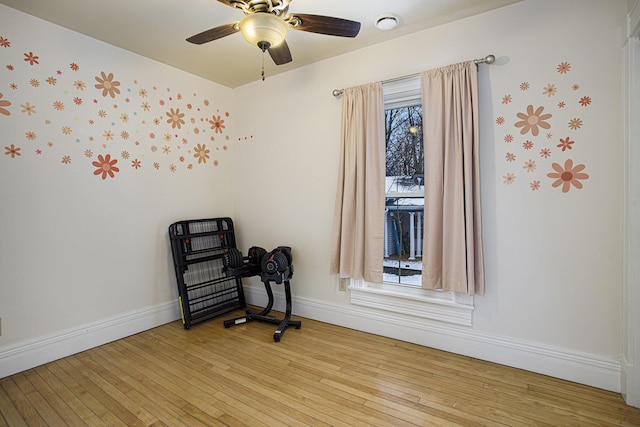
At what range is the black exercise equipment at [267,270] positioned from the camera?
113 inches

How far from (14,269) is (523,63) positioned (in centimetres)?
397

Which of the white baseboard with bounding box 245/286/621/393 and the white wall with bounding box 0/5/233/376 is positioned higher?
the white wall with bounding box 0/5/233/376

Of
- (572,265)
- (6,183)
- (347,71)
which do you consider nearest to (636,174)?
(572,265)

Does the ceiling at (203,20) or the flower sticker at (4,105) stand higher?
the ceiling at (203,20)

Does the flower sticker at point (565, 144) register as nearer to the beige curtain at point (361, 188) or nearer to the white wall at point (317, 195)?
the white wall at point (317, 195)

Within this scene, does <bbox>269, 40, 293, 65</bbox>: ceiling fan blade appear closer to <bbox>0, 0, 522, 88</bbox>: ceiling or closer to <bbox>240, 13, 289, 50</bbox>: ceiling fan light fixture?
<bbox>240, 13, 289, 50</bbox>: ceiling fan light fixture

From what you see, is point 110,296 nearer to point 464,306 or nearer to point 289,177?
point 289,177

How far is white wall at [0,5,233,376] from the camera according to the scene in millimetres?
2244

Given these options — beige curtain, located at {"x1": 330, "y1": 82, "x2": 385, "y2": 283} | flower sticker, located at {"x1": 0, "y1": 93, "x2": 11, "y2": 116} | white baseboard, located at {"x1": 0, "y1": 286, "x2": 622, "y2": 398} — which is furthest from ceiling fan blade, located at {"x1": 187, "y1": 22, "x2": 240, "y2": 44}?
white baseboard, located at {"x1": 0, "y1": 286, "x2": 622, "y2": 398}

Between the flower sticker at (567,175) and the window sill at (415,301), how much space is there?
1.02m

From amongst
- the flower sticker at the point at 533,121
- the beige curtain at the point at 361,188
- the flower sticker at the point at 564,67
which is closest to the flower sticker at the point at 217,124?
the beige curtain at the point at 361,188

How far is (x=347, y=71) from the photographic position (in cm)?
294

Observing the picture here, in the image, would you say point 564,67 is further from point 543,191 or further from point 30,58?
point 30,58

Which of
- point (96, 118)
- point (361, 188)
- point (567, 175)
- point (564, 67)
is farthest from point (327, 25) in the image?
point (96, 118)
